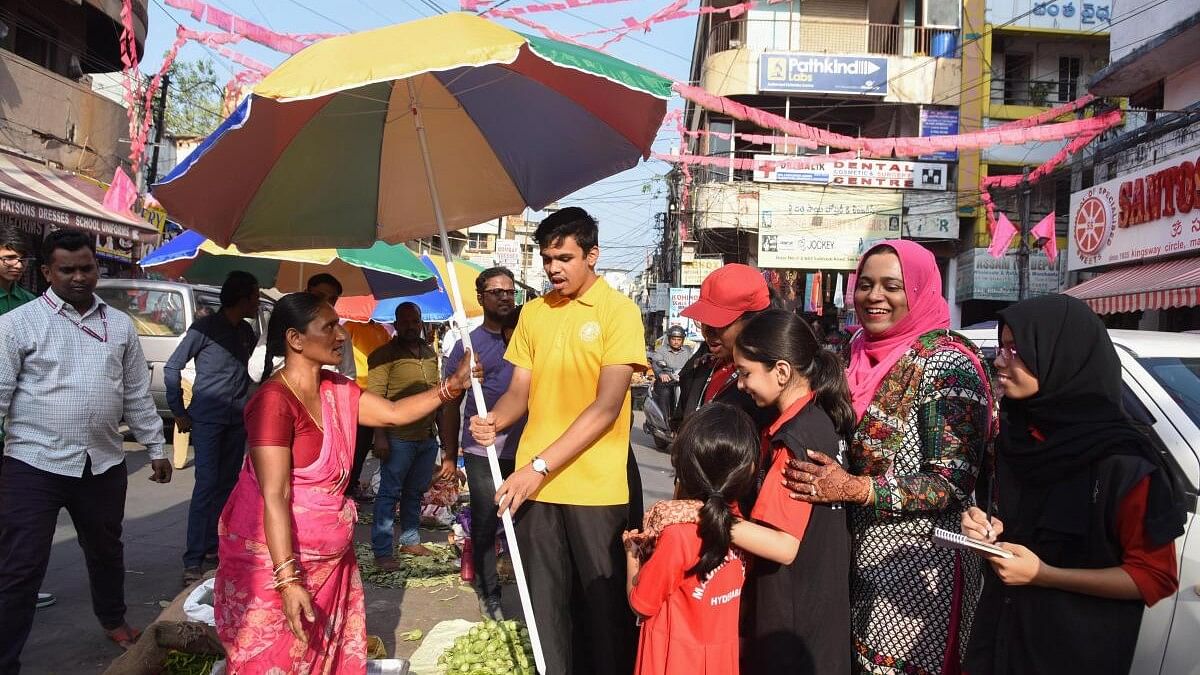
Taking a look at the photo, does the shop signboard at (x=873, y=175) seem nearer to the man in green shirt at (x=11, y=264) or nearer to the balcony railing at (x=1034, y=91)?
the balcony railing at (x=1034, y=91)

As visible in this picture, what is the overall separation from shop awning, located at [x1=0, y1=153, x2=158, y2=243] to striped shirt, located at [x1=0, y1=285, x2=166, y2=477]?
27.7 feet

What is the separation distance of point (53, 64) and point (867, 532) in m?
18.1

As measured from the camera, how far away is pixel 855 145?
12789 mm

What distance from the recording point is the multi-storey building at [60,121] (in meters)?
12.2

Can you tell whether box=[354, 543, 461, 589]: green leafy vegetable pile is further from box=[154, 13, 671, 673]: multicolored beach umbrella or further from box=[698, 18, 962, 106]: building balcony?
box=[698, 18, 962, 106]: building balcony

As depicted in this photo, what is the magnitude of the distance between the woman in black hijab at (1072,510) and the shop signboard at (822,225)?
2161 cm

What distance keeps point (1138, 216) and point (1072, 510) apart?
15.4 m

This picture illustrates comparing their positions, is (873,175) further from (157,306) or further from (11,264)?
(11,264)

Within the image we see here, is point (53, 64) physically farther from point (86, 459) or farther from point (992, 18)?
point (992, 18)

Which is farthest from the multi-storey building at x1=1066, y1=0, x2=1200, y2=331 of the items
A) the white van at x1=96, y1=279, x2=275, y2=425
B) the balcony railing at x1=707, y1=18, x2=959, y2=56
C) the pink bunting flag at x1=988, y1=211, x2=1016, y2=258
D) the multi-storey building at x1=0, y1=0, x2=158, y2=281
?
the multi-storey building at x1=0, y1=0, x2=158, y2=281

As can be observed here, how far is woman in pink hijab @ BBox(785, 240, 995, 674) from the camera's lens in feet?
7.65

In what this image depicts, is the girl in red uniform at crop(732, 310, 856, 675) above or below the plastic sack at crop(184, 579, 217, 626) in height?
above

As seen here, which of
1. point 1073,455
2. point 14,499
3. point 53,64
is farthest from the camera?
point 53,64

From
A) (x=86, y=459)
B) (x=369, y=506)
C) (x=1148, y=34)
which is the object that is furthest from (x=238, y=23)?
(x=1148, y=34)
